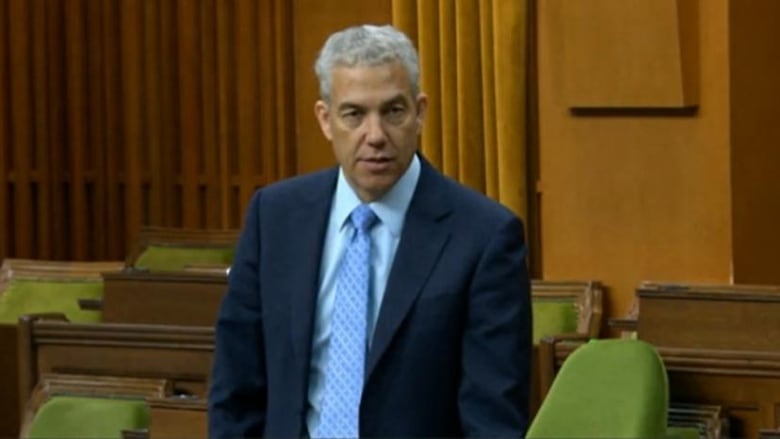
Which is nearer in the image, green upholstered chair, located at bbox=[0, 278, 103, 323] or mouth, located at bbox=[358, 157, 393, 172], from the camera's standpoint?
mouth, located at bbox=[358, 157, 393, 172]

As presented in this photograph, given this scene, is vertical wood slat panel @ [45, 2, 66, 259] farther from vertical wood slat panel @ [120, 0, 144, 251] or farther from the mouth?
the mouth

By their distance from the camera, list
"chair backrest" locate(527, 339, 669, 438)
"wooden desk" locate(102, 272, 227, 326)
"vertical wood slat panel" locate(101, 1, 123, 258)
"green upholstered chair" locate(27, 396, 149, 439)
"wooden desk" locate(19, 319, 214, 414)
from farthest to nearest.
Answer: "vertical wood slat panel" locate(101, 1, 123, 258)
"wooden desk" locate(102, 272, 227, 326)
"wooden desk" locate(19, 319, 214, 414)
"green upholstered chair" locate(27, 396, 149, 439)
"chair backrest" locate(527, 339, 669, 438)

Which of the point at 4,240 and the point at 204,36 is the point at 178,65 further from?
the point at 4,240

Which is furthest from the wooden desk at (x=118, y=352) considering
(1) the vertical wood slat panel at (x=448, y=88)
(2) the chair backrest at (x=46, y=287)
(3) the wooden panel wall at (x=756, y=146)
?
(1) the vertical wood slat panel at (x=448, y=88)

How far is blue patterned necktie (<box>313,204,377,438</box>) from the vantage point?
110 inches

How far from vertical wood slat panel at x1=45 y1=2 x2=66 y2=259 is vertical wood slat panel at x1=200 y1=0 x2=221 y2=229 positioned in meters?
0.74

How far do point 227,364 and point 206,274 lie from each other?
3.75 metres

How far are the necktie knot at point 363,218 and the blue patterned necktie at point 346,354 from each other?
41 millimetres

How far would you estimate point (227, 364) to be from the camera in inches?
115

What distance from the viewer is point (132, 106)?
10.2 meters

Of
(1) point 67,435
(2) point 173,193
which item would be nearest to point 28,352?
(1) point 67,435

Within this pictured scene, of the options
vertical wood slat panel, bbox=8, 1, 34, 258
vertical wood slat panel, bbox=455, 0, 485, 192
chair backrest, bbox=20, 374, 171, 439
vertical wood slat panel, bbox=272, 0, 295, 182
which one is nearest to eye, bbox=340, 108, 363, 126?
chair backrest, bbox=20, 374, 171, 439

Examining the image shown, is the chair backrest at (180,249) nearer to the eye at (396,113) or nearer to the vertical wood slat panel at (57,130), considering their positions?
the vertical wood slat panel at (57,130)

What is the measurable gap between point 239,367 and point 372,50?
484 mm
